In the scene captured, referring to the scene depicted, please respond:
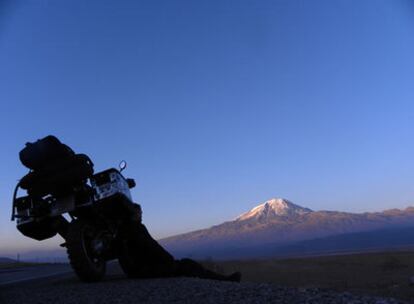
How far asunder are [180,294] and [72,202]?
3727 mm

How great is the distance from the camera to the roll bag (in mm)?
11648

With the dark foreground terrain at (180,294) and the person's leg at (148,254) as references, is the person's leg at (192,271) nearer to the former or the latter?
the person's leg at (148,254)

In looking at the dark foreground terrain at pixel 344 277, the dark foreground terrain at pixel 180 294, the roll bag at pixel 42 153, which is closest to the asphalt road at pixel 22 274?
the roll bag at pixel 42 153

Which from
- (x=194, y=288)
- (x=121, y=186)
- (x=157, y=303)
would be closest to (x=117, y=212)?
(x=121, y=186)

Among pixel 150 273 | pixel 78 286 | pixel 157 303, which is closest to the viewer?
pixel 157 303

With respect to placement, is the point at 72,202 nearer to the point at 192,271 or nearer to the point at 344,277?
the point at 192,271

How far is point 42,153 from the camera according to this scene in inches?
459

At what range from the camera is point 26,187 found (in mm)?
11938

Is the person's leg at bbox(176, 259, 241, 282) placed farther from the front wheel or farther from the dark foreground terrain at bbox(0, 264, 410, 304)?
the front wheel

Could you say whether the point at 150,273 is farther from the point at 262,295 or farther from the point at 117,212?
the point at 262,295

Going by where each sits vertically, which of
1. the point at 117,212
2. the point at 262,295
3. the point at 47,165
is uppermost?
the point at 47,165

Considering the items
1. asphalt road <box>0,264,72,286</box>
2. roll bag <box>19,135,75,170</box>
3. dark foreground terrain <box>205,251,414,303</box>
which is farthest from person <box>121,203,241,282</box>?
asphalt road <box>0,264,72,286</box>

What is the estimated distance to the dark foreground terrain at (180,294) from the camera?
27.9 feet

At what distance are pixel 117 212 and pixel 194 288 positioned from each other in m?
3.50
